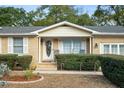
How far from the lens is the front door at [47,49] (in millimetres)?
22562

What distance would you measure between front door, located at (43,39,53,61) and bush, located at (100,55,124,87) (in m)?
9.47

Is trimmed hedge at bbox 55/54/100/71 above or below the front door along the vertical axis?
below

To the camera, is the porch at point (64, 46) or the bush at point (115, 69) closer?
the bush at point (115, 69)

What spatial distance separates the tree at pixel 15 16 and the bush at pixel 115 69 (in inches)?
1298

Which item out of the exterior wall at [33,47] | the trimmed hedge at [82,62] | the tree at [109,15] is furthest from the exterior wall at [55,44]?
the tree at [109,15]

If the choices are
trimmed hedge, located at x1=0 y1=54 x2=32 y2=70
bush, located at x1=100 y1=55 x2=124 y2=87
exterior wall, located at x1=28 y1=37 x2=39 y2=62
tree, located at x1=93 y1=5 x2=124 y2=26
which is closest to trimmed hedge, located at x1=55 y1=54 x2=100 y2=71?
trimmed hedge, located at x1=0 y1=54 x2=32 y2=70

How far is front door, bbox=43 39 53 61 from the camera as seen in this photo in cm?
2256

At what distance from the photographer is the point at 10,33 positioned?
2072cm

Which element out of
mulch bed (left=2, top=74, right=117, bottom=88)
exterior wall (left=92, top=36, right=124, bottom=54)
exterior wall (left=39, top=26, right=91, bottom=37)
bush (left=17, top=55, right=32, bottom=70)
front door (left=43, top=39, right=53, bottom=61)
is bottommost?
mulch bed (left=2, top=74, right=117, bottom=88)

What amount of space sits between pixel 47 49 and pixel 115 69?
447 inches

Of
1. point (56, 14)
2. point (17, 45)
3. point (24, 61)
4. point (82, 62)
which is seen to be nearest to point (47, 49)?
point (17, 45)

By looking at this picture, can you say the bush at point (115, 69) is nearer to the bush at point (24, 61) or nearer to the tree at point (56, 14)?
the bush at point (24, 61)

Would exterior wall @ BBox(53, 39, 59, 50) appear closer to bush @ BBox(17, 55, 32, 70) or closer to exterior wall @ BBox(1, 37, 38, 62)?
exterior wall @ BBox(1, 37, 38, 62)

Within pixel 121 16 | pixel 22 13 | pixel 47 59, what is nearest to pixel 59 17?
pixel 22 13
